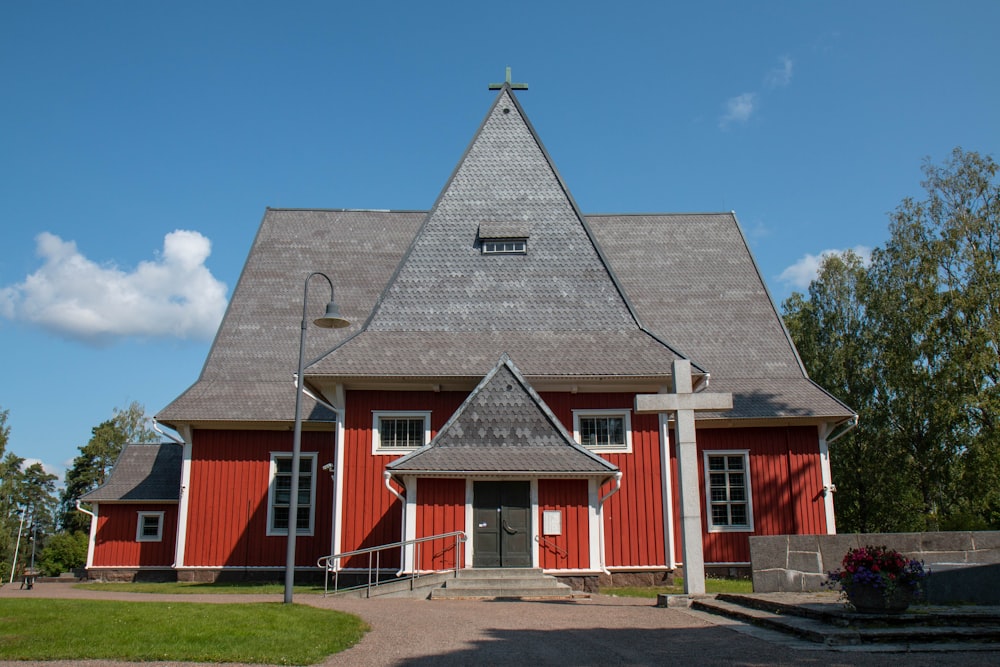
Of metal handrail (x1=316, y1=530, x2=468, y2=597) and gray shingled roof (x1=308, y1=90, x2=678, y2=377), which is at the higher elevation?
gray shingled roof (x1=308, y1=90, x2=678, y2=377)

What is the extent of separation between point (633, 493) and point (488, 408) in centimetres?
405

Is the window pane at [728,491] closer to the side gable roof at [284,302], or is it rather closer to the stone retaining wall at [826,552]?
the stone retaining wall at [826,552]

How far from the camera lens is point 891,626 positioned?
833 centimetres

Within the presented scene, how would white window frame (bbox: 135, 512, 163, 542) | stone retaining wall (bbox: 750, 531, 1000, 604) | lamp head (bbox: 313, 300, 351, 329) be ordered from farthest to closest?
white window frame (bbox: 135, 512, 163, 542)
lamp head (bbox: 313, 300, 351, 329)
stone retaining wall (bbox: 750, 531, 1000, 604)

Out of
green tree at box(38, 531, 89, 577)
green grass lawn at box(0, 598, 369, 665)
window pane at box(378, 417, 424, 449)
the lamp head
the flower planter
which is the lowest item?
green tree at box(38, 531, 89, 577)

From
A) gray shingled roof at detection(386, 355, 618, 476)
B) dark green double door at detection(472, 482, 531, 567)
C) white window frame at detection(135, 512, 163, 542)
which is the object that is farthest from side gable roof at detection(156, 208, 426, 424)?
dark green double door at detection(472, 482, 531, 567)

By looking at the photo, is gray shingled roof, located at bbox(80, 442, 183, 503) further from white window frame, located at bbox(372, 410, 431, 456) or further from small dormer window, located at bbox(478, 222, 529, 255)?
small dormer window, located at bbox(478, 222, 529, 255)

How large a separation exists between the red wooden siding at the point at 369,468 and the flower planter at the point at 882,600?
426 inches

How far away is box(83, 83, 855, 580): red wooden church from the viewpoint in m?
16.3

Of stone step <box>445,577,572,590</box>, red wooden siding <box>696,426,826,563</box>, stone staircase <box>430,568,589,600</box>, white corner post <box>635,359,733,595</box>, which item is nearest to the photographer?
white corner post <box>635,359,733,595</box>

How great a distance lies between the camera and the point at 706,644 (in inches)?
323

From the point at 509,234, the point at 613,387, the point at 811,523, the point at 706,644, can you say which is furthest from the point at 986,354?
the point at 706,644

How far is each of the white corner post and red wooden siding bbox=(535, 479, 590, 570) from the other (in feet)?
11.5

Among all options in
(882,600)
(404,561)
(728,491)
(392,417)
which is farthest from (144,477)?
(882,600)
